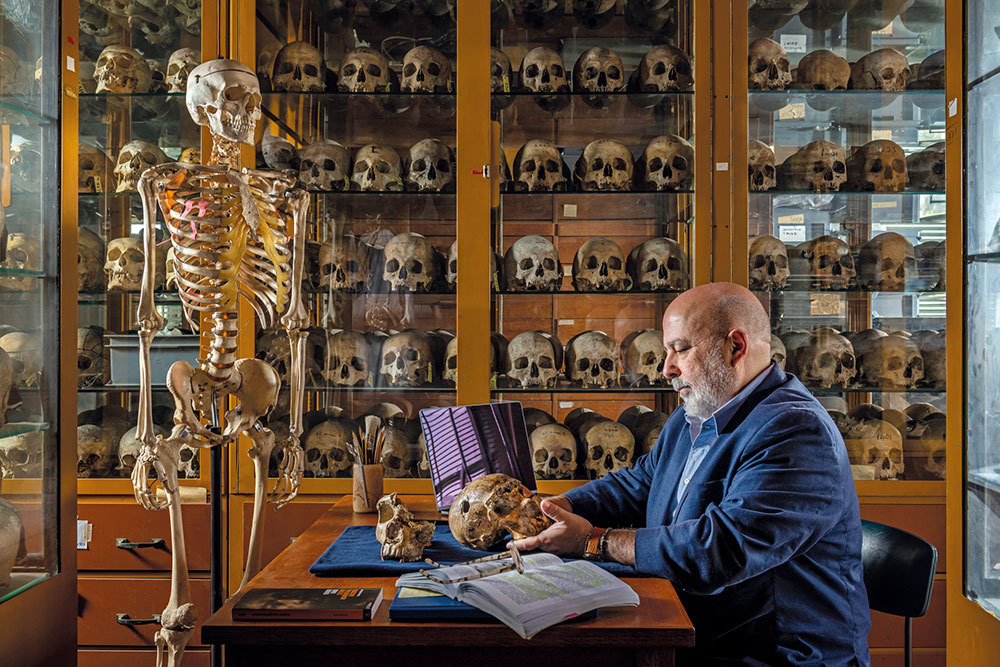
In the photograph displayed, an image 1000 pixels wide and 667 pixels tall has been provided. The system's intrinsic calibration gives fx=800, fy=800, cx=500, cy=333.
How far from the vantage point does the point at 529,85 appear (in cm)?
364

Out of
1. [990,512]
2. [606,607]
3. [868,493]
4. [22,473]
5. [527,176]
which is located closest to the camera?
[606,607]

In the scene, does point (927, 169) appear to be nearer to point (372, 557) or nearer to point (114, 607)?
point (372, 557)

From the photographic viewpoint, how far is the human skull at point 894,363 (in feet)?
11.5

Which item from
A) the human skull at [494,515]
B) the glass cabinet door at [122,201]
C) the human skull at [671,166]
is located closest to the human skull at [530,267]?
the human skull at [671,166]

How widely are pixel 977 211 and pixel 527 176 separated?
1.76 meters

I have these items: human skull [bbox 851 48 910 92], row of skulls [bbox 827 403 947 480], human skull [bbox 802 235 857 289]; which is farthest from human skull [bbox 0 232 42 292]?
human skull [bbox 851 48 910 92]

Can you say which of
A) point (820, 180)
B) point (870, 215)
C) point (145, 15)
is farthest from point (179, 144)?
point (870, 215)

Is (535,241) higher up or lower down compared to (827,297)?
higher up

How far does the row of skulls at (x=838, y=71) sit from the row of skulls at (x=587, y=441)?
62.7 inches

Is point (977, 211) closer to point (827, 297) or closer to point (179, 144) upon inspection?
point (827, 297)

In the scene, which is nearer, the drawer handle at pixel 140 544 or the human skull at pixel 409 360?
the drawer handle at pixel 140 544

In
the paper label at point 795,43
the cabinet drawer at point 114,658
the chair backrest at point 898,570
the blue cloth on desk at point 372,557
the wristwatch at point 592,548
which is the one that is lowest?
the cabinet drawer at point 114,658

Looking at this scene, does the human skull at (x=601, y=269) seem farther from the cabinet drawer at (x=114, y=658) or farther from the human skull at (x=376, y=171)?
the cabinet drawer at (x=114, y=658)

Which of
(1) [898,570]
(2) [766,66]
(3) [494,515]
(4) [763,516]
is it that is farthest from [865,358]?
(3) [494,515]
